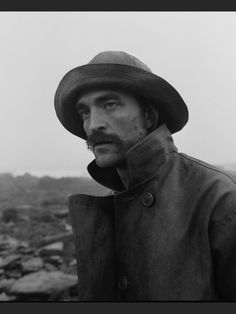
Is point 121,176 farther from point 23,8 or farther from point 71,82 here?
point 23,8

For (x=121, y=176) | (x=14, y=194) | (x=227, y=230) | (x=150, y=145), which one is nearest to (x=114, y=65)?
(x=150, y=145)

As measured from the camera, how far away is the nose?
1.46 m

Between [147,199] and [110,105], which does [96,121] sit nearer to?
[110,105]

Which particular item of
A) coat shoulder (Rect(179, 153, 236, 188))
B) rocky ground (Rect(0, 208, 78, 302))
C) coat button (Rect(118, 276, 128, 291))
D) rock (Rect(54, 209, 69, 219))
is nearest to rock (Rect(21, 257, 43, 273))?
rocky ground (Rect(0, 208, 78, 302))

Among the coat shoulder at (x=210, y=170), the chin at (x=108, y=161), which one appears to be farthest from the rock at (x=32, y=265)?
A: the coat shoulder at (x=210, y=170)

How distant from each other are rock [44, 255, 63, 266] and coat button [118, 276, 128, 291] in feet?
6.39

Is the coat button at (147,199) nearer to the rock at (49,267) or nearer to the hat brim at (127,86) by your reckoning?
the hat brim at (127,86)

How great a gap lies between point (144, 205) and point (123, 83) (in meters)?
0.46

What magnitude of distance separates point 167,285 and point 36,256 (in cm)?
228

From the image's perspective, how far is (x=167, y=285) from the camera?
1.40 meters

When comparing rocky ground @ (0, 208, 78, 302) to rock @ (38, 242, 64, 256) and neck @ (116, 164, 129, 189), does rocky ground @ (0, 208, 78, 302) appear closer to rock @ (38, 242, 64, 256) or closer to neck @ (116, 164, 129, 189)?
rock @ (38, 242, 64, 256)

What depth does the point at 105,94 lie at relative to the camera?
1.47 m

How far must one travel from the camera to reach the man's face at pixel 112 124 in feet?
4.82

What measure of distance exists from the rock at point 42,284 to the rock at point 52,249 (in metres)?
0.41
